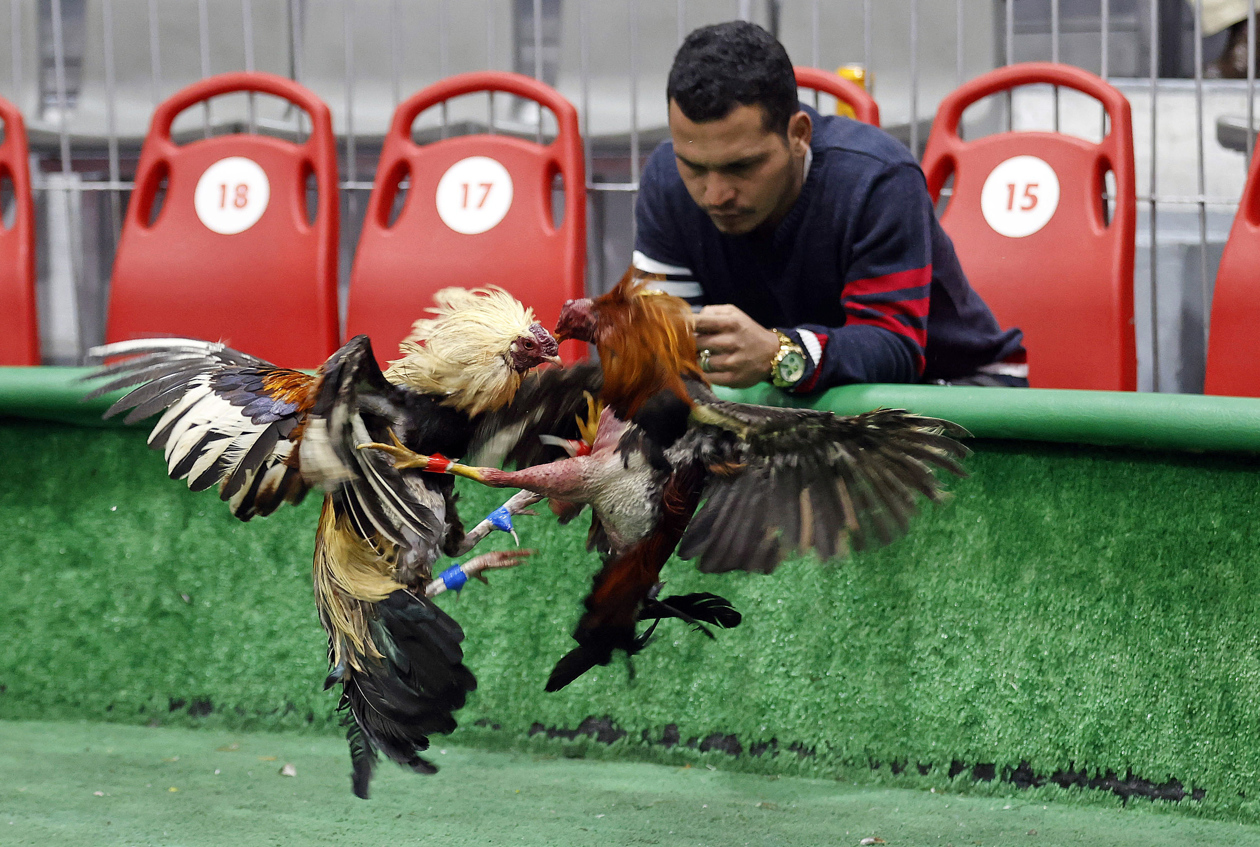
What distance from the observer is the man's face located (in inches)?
50.6

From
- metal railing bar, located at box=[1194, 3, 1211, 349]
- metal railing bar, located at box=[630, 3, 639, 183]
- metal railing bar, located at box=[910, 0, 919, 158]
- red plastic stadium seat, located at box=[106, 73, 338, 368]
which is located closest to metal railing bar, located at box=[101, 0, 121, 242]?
red plastic stadium seat, located at box=[106, 73, 338, 368]

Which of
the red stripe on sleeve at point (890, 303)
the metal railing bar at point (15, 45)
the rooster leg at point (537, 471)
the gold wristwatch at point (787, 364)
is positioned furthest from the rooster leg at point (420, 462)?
the metal railing bar at point (15, 45)

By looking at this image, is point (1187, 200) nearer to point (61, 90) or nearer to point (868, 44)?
point (868, 44)

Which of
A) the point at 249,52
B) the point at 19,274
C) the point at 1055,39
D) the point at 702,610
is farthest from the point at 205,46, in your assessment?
the point at 702,610

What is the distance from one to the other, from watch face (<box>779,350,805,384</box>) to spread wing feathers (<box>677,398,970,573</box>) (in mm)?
324

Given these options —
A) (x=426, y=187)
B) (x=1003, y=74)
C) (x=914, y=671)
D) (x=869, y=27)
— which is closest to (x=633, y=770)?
(x=914, y=671)

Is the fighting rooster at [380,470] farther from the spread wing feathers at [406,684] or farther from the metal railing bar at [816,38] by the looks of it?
the metal railing bar at [816,38]

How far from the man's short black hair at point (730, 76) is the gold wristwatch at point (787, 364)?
0.88ft

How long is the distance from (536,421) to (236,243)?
213 cm

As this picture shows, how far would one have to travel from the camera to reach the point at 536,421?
91 centimetres

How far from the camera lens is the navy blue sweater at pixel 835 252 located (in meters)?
1.56

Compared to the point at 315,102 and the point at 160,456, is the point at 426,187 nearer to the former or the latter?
the point at 315,102

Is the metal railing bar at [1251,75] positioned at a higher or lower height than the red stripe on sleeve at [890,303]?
higher

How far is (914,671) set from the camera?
69.4 inches
